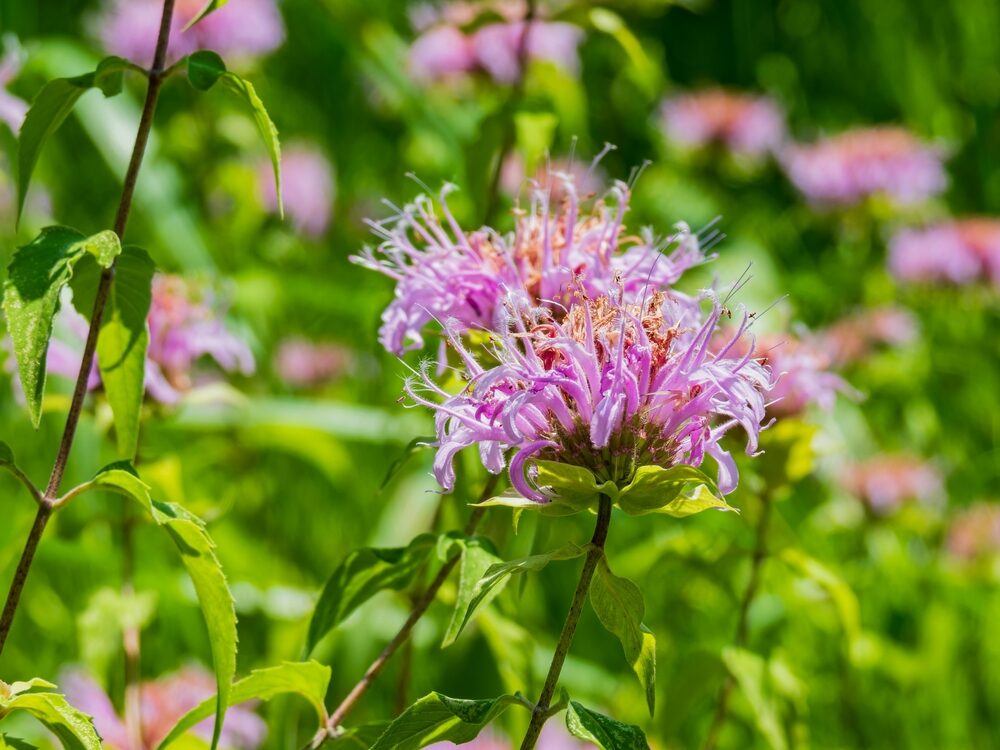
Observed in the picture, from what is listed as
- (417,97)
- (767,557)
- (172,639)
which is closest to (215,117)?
(417,97)

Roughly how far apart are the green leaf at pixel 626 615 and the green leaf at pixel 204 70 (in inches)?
13.0

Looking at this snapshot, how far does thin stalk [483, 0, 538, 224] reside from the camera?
1.17 meters

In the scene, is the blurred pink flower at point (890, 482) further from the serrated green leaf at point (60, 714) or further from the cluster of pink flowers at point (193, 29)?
the serrated green leaf at point (60, 714)

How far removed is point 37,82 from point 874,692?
141 centimetres

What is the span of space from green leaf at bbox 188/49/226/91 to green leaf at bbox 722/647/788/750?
62 cm

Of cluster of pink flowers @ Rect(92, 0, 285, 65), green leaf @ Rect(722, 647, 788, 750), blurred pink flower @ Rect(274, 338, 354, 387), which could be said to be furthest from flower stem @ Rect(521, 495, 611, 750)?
blurred pink flower @ Rect(274, 338, 354, 387)

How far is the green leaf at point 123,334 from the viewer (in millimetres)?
750

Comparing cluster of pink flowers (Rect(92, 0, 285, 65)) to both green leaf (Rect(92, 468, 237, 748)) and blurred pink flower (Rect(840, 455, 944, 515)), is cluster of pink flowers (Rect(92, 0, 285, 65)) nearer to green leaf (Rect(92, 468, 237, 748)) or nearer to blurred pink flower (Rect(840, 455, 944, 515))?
blurred pink flower (Rect(840, 455, 944, 515))

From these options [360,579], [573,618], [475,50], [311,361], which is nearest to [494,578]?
[573,618]

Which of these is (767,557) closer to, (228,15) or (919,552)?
(919,552)

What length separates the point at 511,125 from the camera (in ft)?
3.94

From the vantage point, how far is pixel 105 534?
1699mm

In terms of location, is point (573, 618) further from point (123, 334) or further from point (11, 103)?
point (11, 103)

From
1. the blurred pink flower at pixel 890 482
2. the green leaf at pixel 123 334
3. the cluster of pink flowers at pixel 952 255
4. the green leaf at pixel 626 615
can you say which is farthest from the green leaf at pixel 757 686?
the cluster of pink flowers at pixel 952 255
